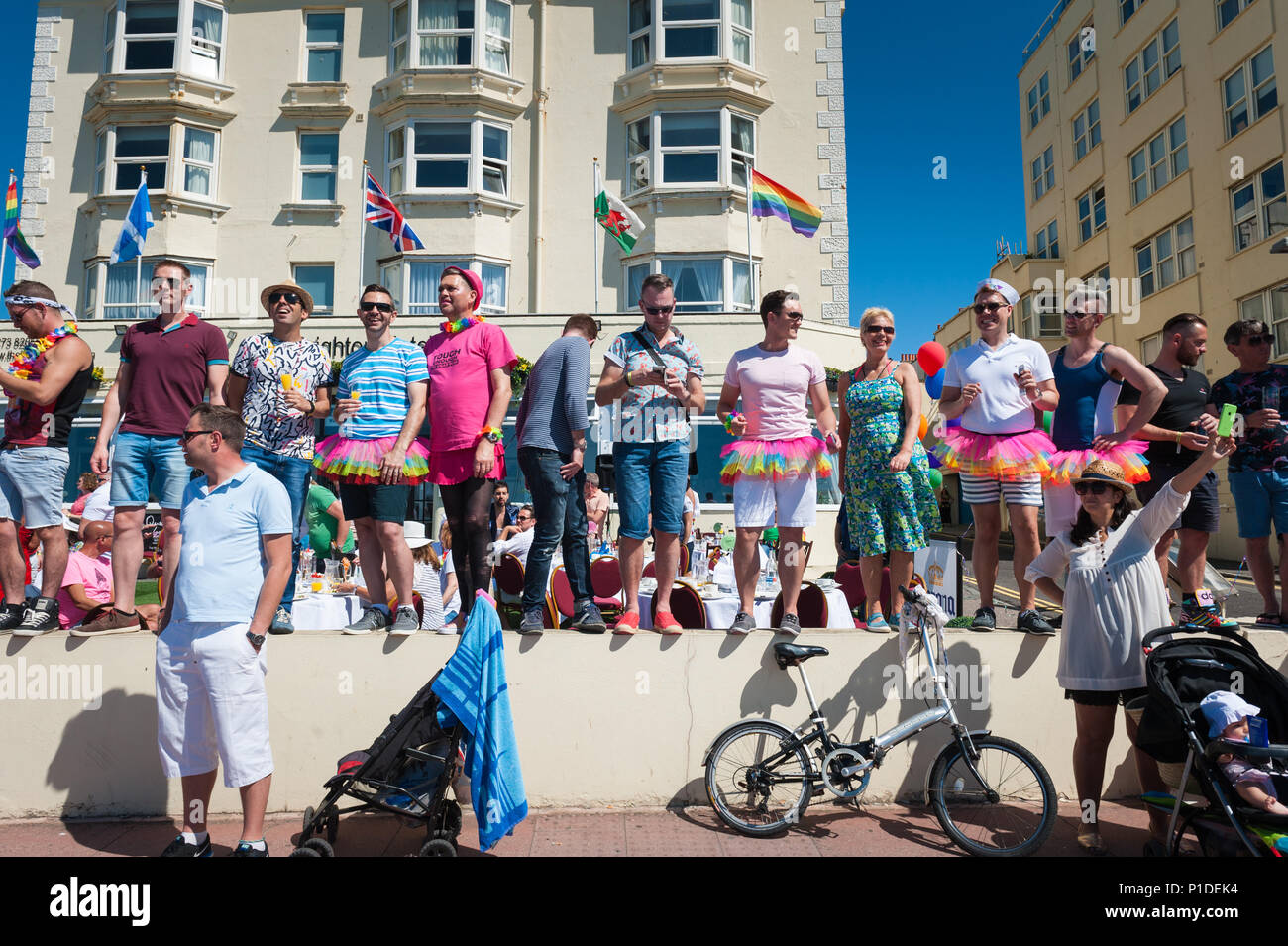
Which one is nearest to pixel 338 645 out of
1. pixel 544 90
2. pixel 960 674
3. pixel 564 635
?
pixel 564 635

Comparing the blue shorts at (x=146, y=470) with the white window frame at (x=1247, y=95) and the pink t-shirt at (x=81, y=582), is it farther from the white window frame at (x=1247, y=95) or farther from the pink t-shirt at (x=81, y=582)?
the white window frame at (x=1247, y=95)

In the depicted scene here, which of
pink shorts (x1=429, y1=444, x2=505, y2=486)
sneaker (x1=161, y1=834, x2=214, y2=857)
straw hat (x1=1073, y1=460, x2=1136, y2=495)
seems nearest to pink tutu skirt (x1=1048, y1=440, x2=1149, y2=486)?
straw hat (x1=1073, y1=460, x2=1136, y2=495)

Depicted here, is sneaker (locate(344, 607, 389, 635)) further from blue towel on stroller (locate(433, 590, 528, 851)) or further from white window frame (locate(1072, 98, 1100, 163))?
white window frame (locate(1072, 98, 1100, 163))

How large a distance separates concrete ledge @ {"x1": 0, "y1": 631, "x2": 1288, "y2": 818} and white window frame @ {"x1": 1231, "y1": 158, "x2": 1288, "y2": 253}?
17.7 meters

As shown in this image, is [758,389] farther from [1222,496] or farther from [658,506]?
[1222,496]

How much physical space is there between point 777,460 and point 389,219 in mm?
12552

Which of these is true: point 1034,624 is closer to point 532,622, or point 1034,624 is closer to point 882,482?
point 882,482

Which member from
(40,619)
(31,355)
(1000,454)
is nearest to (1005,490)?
(1000,454)

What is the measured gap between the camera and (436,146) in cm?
1733

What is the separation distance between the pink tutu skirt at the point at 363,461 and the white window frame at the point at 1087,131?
2780 cm

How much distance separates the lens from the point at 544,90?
57.8 feet

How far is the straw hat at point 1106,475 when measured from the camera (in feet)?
13.3

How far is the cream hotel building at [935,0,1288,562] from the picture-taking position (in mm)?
17875
